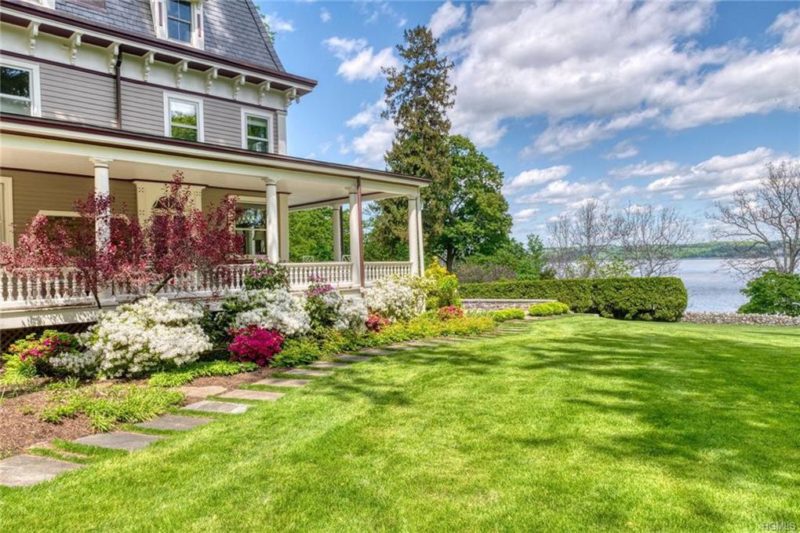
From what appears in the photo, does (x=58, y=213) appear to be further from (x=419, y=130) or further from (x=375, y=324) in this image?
(x=419, y=130)

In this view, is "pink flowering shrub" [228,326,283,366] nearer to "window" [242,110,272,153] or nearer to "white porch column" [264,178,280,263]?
"white porch column" [264,178,280,263]

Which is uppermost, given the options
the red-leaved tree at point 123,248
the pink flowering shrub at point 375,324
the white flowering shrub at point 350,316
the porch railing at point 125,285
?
the red-leaved tree at point 123,248

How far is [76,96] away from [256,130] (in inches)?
175

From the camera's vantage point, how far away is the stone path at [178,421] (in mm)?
3596

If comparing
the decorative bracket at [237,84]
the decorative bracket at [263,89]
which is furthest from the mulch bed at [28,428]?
the decorative bracket at [263,89]

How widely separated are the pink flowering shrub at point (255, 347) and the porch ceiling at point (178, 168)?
406 centimetres

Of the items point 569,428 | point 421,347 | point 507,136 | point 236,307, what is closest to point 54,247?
point 236,307

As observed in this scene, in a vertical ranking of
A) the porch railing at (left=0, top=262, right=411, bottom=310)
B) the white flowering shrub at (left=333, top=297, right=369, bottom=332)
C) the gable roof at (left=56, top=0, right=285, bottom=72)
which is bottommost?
the white flowering shrub at (left=333, top=297, right=369, bottom=332)

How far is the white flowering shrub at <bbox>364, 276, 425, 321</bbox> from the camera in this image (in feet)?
39.0

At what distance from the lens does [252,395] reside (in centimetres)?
568

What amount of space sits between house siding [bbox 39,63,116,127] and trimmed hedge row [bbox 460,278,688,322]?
16.1 metres

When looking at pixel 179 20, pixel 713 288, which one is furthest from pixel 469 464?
pixel 713 288

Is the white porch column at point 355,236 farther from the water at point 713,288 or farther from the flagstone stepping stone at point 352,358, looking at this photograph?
the water at point 713,288

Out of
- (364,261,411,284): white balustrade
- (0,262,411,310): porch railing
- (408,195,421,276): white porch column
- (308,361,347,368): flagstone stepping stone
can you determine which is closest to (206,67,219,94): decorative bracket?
(0,262,411,310): porch railing
